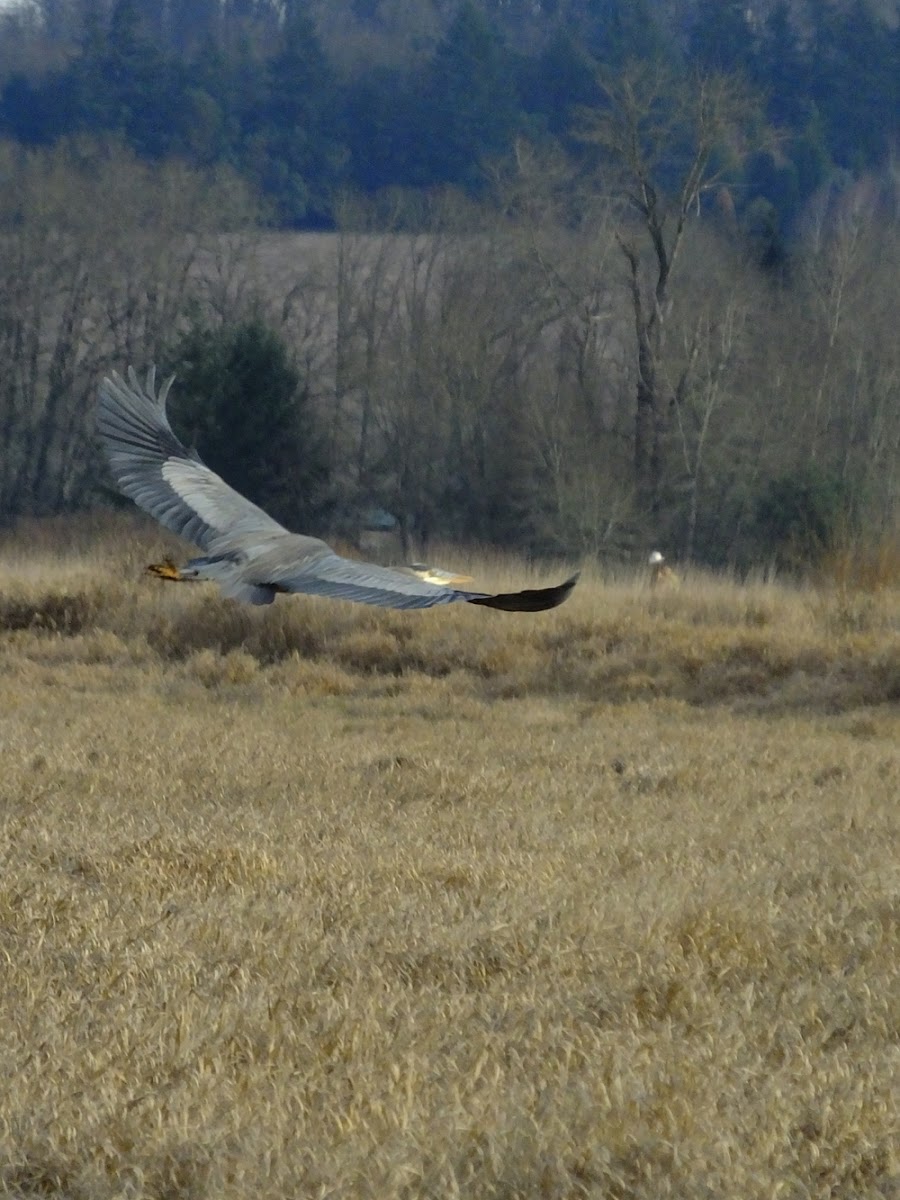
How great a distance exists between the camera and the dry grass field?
3.46 m

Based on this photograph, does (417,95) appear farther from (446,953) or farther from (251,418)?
(446,953)

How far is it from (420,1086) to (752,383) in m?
33.1

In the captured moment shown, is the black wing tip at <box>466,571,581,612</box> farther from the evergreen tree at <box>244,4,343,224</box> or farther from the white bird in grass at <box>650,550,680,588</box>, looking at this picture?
the evergreen tree at <box>244,4,343,224</box>

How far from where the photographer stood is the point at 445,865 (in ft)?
20.1

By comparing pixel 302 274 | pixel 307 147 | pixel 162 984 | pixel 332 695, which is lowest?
pixel 332 695

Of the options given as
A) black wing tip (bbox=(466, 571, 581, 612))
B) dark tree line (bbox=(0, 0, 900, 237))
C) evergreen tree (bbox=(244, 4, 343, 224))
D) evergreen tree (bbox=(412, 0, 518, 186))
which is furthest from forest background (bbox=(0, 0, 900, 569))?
black wing tip (bbox=(466, 571, 581, 612))

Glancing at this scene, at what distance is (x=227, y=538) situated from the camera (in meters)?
6.77

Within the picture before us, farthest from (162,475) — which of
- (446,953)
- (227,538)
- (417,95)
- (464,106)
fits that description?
(417,95)

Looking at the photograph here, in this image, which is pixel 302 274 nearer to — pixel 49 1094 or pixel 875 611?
pixel 875 611

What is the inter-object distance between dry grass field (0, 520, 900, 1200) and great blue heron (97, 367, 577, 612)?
0.94 meters

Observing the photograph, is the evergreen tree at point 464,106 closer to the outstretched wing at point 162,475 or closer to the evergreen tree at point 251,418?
the evergreen tree at point 251,418

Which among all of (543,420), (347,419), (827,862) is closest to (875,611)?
(827,862)

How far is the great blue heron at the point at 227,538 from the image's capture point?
18.6 ft

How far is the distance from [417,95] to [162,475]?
233 feet
